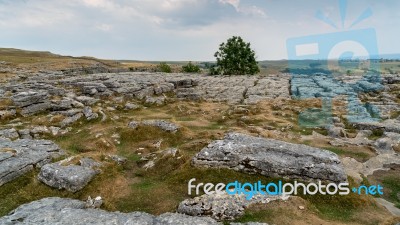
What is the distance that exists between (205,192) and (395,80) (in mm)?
79787

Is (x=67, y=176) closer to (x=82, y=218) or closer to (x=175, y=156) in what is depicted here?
(x=82, y=218)

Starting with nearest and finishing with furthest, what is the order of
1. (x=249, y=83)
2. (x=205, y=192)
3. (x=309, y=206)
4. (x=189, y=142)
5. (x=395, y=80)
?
(x=309, y=206) < (x=205, y=192) < (x=189, y=142) < (x=249, y=83) < (x=395, y=80)

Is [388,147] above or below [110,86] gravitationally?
below

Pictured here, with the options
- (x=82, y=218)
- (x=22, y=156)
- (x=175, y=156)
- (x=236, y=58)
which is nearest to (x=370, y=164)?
(x=175, y=156)

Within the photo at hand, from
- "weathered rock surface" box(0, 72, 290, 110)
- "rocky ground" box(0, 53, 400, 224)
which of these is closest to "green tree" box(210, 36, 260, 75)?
"weathered rock surface" box(0, 72, 290, 110)

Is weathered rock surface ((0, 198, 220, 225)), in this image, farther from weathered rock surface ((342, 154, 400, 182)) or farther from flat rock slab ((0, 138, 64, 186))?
weathered rock surface ((342, 154, 400, 182))

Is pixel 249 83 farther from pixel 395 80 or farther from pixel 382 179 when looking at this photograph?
pixel 382 179

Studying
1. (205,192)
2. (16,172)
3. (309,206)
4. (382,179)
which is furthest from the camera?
(382,179)

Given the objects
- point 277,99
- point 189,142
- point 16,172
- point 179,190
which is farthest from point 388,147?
point 16,172

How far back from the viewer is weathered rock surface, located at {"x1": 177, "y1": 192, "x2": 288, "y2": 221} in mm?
17312

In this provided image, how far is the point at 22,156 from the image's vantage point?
24.1 metres

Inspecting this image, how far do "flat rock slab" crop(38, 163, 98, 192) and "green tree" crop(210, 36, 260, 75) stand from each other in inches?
3540

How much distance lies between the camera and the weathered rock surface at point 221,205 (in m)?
17.3

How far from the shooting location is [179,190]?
21.3 meters
